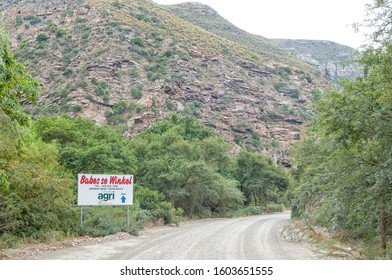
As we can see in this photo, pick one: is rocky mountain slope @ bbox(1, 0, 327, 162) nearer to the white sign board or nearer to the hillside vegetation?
the hillside vegetation

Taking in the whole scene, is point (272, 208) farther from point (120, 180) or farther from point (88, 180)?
point (88, 180)

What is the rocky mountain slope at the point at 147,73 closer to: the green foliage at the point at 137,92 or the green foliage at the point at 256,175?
the green foliage at the point at 137,92

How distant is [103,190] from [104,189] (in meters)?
0.06

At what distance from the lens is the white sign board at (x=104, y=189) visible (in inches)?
669

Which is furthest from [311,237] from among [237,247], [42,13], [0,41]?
[42,13]

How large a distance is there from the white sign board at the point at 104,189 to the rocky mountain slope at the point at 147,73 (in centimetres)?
3899

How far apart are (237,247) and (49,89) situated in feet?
181

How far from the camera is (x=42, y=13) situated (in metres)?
87.0

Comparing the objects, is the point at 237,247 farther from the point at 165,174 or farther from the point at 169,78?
the point at 169,78

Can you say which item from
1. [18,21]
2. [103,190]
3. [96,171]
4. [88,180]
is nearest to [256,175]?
[96,171]

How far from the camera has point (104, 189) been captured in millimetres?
17672

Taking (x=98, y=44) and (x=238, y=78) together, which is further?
(x=238, y=78)

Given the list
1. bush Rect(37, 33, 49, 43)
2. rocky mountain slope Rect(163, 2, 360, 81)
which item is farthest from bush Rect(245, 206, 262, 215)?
bush Rect(37, 33, 49, 43)

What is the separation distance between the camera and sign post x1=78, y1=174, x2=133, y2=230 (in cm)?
1695
